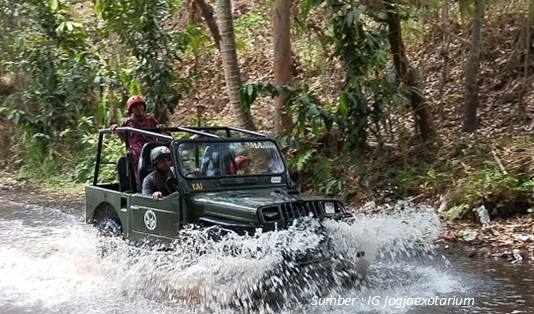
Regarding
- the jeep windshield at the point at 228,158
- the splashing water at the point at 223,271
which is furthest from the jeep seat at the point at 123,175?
the jeep windshield at the point at 228,158

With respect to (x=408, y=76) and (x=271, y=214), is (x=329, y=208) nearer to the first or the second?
(x=271, y=214)

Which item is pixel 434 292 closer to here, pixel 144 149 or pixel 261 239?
pixel 261 239

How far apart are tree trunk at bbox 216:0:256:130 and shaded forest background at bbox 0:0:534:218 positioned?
2 cm

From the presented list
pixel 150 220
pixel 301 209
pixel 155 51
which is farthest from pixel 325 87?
pixel 301 209

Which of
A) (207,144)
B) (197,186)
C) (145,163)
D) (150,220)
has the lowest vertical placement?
(150,220)

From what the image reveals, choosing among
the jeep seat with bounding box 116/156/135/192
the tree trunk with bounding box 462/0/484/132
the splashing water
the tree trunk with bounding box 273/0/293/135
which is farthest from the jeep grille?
the tree trunk with bounding box 462/0/484/132

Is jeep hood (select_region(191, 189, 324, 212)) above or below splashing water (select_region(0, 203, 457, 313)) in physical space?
above

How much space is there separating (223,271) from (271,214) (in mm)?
636

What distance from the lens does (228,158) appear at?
7.37 meters

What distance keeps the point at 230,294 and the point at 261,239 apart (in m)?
0.55

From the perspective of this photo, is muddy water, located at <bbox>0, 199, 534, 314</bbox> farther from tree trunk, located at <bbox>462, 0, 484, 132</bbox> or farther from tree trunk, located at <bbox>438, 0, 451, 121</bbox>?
tree trunk, located at <bbox>438, 0, 451, 121</bbox>

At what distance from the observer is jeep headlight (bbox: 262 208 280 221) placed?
616 cm

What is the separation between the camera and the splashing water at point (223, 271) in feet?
19.7

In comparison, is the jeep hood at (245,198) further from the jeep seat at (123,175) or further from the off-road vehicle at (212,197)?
the jeep seat at (123,175)
